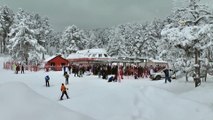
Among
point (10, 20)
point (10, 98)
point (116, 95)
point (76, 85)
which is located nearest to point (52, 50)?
point (10, 20)

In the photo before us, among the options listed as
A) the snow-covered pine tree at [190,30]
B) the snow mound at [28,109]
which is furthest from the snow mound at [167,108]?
the snow mound at [28,109]

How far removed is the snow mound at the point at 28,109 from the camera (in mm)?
8672

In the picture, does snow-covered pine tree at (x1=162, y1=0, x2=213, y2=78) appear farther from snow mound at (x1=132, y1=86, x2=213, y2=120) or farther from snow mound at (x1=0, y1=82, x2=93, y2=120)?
snow mound at (x1=0, y1=82, x2=93, y2=120)

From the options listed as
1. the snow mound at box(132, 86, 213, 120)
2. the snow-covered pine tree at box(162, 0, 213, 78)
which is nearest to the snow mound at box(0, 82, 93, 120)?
the snow mound at box(132, 86, 213, 120)

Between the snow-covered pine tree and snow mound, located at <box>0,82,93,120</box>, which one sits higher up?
the snow-covered pine tree

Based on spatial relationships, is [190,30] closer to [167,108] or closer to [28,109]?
[167,108]

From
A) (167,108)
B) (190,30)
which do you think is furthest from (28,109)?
(190,30)

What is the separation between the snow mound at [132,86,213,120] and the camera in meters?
19.5

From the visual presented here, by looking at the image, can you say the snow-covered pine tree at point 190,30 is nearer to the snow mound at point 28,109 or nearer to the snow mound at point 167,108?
the snow mound at point 167,108

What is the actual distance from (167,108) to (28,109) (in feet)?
44.1

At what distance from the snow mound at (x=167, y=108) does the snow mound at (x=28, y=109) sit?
9.94 meters

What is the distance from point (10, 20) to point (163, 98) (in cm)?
8272

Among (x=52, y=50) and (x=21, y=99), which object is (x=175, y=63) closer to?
(x=21, y=99)

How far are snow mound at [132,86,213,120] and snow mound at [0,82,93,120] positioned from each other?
9943 mm
